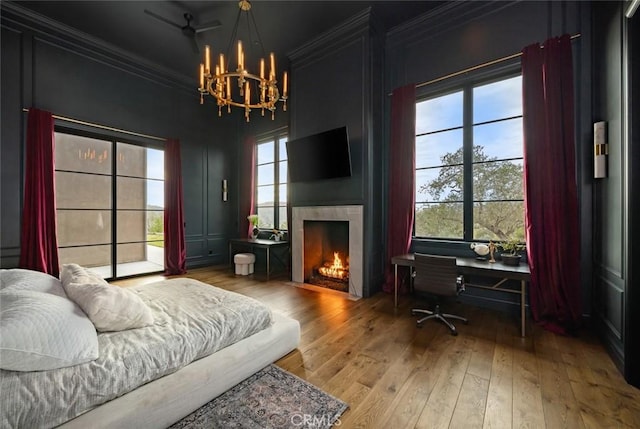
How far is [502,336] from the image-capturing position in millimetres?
2410

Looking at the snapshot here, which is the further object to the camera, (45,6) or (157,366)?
(45,6)

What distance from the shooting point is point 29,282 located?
163 cm

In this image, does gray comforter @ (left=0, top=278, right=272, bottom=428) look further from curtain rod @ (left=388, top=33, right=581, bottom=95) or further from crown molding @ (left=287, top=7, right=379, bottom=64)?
crown molding @ (left=287, top=7, right=379, bottom=64)

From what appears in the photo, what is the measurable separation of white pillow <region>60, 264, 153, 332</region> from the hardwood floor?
1.10m

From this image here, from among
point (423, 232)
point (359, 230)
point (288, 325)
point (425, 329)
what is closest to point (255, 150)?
point (359, 230)

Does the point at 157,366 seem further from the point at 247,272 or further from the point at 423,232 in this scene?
the point at 247,272

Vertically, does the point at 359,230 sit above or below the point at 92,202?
below

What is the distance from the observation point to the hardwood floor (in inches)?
58.2

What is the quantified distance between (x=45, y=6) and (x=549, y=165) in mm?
6610

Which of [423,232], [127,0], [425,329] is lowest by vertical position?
[425,329]

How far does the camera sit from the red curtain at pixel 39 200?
3.46m

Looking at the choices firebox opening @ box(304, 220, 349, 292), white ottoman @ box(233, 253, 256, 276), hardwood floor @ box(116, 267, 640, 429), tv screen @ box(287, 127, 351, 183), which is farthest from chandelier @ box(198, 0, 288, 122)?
white ottoman @ box(233, 253, 256, 276)

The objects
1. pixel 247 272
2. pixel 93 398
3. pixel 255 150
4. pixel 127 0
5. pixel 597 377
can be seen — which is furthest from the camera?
pixel 255 150

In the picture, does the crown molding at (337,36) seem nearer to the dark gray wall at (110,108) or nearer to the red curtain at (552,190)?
the red curtain at (552,190)
